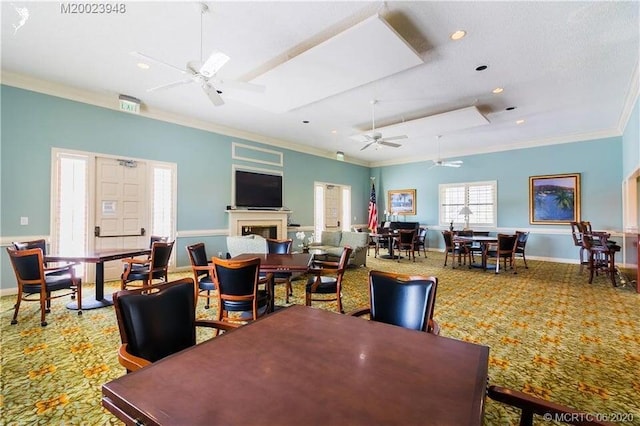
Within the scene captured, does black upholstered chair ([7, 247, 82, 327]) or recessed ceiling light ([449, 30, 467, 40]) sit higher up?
recessed ceiling light ([449, 30, 467, 40])

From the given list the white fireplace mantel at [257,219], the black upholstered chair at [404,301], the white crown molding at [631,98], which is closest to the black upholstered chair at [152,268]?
the white fireplace mantel at [257,219]

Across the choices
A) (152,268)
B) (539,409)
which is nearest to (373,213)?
(152,268)

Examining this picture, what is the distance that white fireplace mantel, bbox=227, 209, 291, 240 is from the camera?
7277mm

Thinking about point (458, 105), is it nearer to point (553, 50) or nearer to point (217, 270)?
point (553, 50)

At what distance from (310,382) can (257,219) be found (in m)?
6.92

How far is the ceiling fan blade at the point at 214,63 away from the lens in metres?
2.82

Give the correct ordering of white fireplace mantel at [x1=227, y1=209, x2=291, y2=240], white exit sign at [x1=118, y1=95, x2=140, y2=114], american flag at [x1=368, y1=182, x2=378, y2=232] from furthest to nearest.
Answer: american flag at [x1=368, y1=182, x2=378, y2=232] → white fireplace mantel at [x1=227, y1=209, x2=291, y2=240] → white exit sign at [x1=118, y1=95, x2=140, y2=114]

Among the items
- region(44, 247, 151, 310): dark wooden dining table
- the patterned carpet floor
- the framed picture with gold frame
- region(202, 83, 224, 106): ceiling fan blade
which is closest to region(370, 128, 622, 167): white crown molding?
the framed picture with gold frame

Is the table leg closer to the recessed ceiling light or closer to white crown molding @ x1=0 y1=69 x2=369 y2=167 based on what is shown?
white crown molding @ x1=0 y1=69 x2=369 y2=167

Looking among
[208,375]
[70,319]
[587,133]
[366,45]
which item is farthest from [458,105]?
[70,319]

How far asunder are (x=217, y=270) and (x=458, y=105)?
5204mm

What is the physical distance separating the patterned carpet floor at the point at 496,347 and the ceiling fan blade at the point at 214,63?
2.85m

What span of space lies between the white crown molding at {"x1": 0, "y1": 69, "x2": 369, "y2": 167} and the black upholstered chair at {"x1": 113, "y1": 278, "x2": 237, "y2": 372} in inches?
207

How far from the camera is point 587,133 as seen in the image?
25.0 feet
